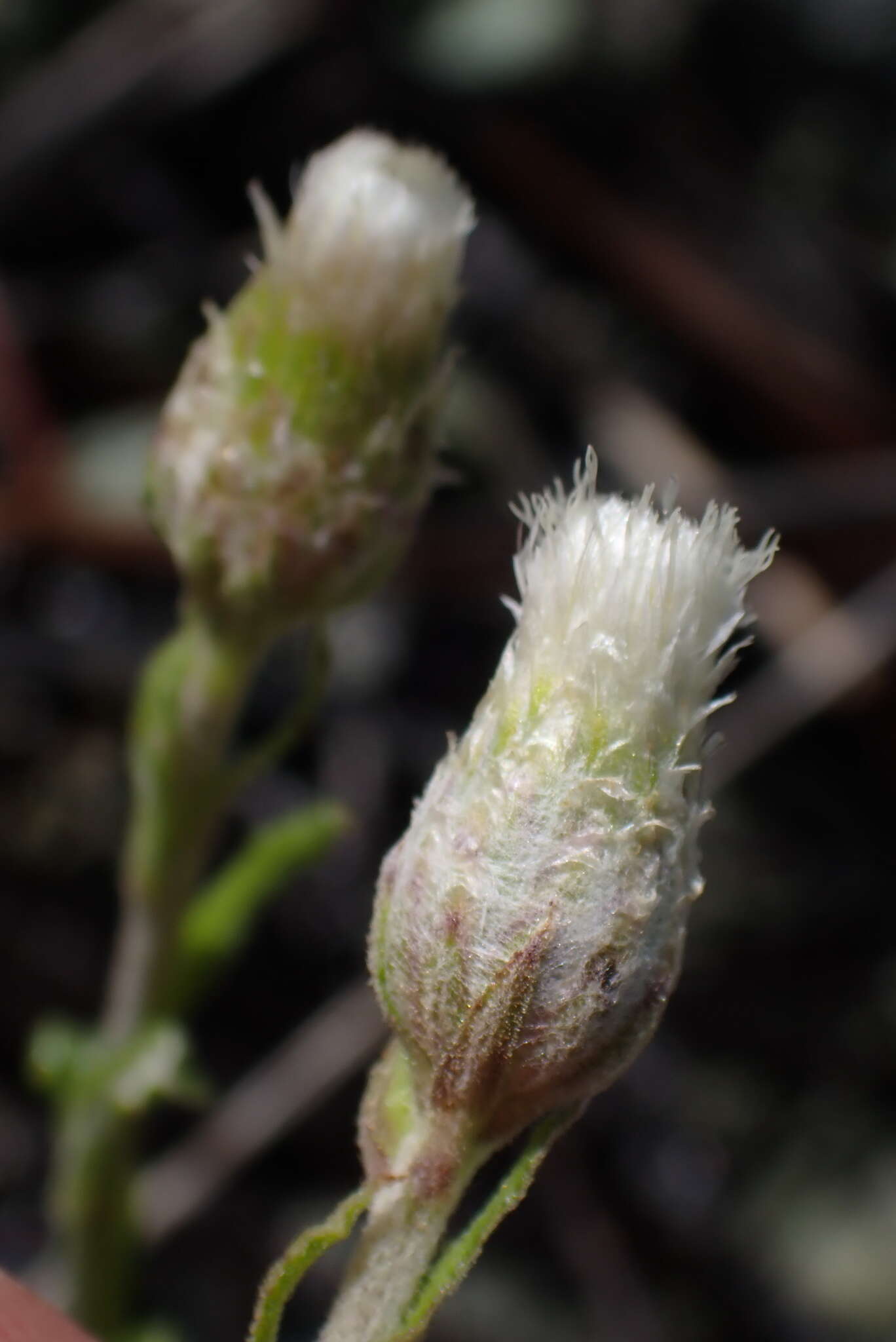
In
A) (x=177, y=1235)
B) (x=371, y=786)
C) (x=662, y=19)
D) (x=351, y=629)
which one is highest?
(x=662, y=19)

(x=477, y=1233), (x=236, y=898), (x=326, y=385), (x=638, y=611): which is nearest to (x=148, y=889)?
(x=236, y=898)

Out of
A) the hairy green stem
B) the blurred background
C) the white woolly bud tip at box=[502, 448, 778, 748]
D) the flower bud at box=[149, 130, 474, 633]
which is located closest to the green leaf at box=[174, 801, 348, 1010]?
the hairy green stem

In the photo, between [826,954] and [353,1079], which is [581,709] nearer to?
[353,1079]

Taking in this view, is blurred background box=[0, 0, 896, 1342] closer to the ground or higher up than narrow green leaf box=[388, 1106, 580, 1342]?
higher up

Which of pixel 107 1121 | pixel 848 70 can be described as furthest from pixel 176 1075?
pixel 848 70

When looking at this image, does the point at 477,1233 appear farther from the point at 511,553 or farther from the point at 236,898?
the point at 511,553

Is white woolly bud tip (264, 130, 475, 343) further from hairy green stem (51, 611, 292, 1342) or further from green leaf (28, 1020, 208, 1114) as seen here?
green leaf (28, 1020, 208, 1114)
